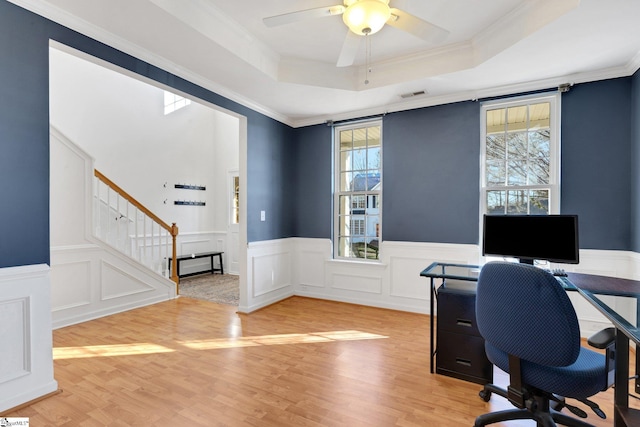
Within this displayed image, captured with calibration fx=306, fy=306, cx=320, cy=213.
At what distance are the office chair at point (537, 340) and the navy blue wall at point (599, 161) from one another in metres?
2.09

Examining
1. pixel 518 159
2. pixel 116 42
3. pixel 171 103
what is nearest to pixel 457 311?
pixel 518 159

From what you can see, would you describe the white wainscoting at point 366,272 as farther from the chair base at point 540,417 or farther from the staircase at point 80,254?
the chair base at point 540,417

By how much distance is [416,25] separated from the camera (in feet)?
6.69

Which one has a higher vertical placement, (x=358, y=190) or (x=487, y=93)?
(x=487, y=93)

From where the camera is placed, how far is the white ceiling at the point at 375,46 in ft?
7.27

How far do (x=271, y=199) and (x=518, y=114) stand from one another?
3.23 m

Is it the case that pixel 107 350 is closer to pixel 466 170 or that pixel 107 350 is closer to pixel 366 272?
pixel 366 272

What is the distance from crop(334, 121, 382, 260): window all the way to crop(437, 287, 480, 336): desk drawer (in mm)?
1926

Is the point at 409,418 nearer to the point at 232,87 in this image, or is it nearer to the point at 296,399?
the point at 296,399

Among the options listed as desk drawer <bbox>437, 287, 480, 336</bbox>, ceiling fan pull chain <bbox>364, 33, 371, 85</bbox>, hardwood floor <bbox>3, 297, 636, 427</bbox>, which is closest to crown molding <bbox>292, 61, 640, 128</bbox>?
ceiling fan pull chain <bbox>364, 33, 371, 85</bbox>

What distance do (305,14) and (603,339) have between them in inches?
96.0

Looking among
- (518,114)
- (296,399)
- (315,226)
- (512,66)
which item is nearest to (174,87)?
(315,226)

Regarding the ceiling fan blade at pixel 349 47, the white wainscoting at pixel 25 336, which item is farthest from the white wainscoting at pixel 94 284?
the ceiling fan blade at pixel 349 47
